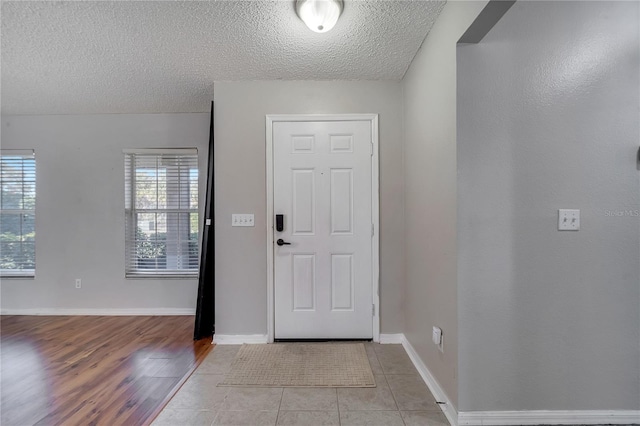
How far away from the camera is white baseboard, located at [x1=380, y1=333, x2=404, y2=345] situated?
2.39 m

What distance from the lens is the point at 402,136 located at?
7.91ft

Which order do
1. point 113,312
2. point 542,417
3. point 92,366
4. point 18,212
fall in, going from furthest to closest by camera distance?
point 18,212, point 113,312, point 92,366, point 542,417

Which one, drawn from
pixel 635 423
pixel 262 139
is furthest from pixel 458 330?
pixel 262 139

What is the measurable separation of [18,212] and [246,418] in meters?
3.81

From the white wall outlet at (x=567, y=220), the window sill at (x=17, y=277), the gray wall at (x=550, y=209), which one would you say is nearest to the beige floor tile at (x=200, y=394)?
the gray wall at (x=550, y=209)

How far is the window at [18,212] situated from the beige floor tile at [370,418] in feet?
13.0

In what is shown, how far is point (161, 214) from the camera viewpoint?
3221 millimetres

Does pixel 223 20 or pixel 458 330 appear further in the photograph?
pixel 223 20

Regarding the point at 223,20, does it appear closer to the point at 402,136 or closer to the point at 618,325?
the point at 402,136

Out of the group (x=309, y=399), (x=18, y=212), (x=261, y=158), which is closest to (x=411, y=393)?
(x=309, y=399)

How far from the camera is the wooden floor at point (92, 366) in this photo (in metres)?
1.60

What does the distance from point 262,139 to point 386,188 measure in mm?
1185

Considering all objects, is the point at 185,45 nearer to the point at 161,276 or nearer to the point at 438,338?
the point at 161,276

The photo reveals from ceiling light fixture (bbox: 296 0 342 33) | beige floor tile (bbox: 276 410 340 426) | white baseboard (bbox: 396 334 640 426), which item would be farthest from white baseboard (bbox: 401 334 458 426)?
ceiling light fixture (bbox: 296 0 342 33)
